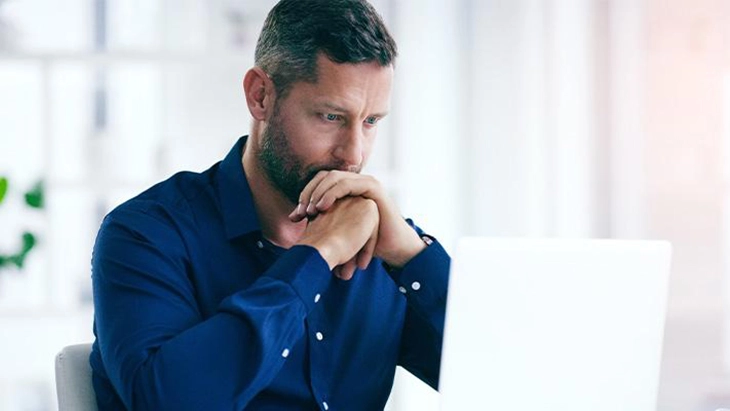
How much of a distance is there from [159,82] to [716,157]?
170cm

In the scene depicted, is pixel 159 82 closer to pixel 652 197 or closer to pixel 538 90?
pixel 538 90

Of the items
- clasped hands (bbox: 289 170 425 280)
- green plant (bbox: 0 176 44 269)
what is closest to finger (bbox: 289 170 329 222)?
clasped hands (bbox: 289 170 425 280)

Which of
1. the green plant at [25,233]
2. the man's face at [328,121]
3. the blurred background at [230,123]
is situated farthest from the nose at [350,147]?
the green plant at [25,233]

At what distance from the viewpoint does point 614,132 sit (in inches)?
121

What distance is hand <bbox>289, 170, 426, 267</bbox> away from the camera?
155 centimetres

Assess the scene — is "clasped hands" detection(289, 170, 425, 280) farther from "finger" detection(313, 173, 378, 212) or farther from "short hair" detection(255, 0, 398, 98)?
"short hair" detection(255, 0, 398, 98)

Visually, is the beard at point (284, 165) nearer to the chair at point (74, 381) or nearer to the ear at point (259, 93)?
the ear at point (259, 93)

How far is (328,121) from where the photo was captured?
5.31 ft

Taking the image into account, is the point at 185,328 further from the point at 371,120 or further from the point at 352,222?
the point at 371,120

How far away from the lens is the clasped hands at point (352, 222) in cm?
151

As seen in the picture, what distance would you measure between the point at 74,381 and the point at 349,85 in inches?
22.0

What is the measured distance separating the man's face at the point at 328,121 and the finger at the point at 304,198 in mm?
51

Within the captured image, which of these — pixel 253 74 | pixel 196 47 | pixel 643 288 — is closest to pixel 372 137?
pixel 253 74

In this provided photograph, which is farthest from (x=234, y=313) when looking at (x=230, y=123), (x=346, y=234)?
(x=230, y=123)
